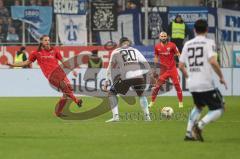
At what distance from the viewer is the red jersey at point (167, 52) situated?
2383 cm

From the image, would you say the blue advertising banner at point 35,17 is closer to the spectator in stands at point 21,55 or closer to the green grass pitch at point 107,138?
the spectator in stands at point 21,55

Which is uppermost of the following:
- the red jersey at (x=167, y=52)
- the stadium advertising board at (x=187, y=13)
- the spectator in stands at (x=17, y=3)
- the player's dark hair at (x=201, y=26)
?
the spectator in stands at (x=17, y=3)

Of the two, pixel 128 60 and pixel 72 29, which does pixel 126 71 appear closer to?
pixel 128 60

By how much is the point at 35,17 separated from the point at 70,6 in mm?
1614

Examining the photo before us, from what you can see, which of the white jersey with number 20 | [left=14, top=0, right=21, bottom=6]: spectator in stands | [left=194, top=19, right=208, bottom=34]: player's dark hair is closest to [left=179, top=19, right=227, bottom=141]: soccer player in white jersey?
[left=194, top=19, right=208, bottom=34]: player's dark hair

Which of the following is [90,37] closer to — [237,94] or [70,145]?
[237,94]

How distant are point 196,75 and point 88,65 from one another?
1900cm

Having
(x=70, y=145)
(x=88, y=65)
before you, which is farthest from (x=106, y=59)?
(x=70, y=145)

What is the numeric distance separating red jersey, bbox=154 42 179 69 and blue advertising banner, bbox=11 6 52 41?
953 centimetres

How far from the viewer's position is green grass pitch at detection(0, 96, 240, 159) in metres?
12.2

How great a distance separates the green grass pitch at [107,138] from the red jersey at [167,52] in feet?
9.37

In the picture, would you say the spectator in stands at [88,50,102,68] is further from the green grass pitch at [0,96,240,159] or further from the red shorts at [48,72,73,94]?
Answer: the red shorts at [48,72,73,94]

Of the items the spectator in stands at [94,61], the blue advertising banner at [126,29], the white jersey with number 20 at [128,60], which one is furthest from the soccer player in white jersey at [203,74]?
the blue advertising banner at [126,29]

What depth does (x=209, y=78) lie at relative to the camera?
525 inches
